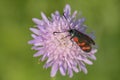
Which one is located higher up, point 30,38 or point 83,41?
point 30,38

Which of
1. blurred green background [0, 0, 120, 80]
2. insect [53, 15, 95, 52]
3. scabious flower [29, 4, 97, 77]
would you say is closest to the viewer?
insect [53, 15, 95, 52]

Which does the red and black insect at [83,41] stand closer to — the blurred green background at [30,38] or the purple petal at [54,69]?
the purple petal at [54,69]

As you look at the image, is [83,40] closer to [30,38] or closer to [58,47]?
[58,47]

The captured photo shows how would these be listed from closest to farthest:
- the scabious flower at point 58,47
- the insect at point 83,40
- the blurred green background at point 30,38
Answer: the insect at point 83,40 < the scabious flower at point 58,47 < the blurred green background at point 30,38

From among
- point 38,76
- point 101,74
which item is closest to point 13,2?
point 38,76

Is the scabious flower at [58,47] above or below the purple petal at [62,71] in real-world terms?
above

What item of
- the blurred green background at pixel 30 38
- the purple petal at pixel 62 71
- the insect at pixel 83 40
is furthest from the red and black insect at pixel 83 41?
the blurred green background at pixel 30 38

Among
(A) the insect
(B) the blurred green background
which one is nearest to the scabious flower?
(A) the insect

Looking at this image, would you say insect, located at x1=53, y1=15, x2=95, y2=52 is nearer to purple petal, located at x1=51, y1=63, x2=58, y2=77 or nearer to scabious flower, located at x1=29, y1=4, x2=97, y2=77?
scabious flower, located at x1=29, y1=4, x2=97, y2=77

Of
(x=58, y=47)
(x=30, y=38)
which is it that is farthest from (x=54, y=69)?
(x=30, y=38)
